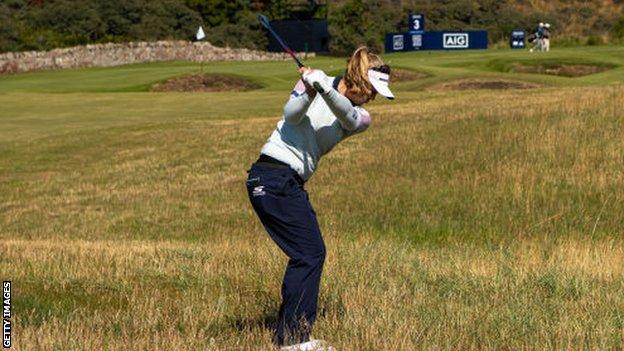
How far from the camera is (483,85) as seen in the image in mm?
40688

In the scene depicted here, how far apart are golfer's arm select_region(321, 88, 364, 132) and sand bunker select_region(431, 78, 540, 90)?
3402cm

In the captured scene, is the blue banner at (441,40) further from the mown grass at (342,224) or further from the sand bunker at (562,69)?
the mown grass at (342,224)

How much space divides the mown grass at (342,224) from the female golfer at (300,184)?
306mm

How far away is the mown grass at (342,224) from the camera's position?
7113 mm

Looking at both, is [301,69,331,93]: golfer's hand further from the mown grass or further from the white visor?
the mown grass

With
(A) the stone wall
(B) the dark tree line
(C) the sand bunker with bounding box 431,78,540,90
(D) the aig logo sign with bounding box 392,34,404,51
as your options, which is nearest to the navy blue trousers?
(C) the sand bunker with bounding box 431,78,540,90

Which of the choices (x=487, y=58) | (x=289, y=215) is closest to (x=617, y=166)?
(x=289, y=215)

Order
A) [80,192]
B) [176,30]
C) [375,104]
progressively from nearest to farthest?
1. [80,192]
2. [375,104]
3. [176,30]

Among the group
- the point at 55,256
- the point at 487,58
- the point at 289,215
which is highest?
the point at 289,215

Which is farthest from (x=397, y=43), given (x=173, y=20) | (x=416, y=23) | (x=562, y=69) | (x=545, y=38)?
(x=562, y=69)

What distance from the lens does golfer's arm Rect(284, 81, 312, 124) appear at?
6207 millimetres

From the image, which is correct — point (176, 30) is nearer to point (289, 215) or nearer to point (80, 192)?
point (80, 192)

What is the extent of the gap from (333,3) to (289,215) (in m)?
79.0

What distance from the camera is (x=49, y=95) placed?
4094cm
